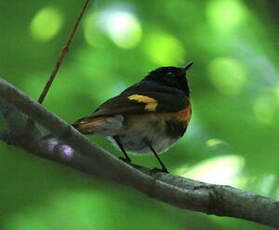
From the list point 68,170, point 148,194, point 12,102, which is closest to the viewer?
point 12,102

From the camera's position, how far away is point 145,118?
11.4 feet

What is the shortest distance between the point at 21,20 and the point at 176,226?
1.32 meters

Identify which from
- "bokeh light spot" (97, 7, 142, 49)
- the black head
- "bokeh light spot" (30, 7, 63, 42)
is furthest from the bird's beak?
"bokeh light spot" (30, 7, 63, 42)

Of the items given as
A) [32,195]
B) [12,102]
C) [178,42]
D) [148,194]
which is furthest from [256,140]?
[12,102]

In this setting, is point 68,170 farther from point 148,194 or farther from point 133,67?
point 133,67

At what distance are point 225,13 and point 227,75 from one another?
1.40ft

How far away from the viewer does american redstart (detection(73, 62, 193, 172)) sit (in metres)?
3.22

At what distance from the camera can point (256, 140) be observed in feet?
10.2

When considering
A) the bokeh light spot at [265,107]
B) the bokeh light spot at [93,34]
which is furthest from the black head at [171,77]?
the bokeh light spot at [265,107]

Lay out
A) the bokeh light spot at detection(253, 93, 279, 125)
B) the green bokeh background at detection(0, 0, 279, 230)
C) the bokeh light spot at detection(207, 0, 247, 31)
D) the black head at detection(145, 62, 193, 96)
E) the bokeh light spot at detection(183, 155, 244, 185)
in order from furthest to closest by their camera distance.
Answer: the black head at detection(145, 62, 193, 96), the bokeh light spot at detection(207, 0, 247, 31), the bokeh light spot at detection(253, 93, 279, 125), the bokeh light spot at detection(183, 155, 244, 185), the green bokeh background at detection(0, 0, 279, 230)

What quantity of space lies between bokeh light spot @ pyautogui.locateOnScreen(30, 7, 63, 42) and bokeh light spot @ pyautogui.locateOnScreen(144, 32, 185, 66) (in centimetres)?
46

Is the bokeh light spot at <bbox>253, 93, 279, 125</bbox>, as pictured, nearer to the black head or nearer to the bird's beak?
the bird's beak

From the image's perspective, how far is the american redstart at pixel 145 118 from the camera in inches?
127

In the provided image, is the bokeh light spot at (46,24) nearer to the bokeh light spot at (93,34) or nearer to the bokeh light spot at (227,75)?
the bokeh light spot at (93,34)
